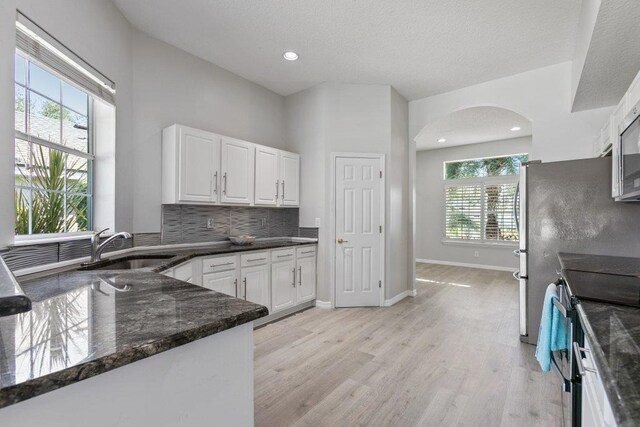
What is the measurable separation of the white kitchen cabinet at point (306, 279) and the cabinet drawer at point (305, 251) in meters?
0.04

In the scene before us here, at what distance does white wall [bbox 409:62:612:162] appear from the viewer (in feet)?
10.5

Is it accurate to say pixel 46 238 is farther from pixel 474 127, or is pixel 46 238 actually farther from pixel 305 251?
pixel 474 127

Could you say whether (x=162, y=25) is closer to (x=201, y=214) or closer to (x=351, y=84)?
(x=201, y=214)

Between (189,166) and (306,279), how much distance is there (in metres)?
1.95

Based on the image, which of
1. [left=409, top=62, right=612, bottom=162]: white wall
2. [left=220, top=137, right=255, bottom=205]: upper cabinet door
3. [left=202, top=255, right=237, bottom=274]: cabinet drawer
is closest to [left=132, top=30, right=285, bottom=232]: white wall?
[left=220, top=137, right=255, bottom=205]: upper cabinet door

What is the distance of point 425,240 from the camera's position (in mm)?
7770

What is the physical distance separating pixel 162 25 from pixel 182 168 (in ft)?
4.46

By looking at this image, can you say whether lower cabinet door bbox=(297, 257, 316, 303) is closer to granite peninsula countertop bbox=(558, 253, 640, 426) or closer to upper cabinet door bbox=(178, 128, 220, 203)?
upper cabinet door bbox=(178, 128, 220, 203)

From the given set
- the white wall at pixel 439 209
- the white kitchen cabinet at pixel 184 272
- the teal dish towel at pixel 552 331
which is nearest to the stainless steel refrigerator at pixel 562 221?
the teal dish towel at pixel 552 331

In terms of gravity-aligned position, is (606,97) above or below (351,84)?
below

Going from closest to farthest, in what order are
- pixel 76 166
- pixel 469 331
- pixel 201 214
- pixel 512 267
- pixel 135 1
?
1. pixel 76 166
2. pixel 135 1
3. pixel 469 331
4. pixel 201 214
5. pixel 512 267

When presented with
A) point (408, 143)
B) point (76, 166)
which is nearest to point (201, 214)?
point (76, 166)

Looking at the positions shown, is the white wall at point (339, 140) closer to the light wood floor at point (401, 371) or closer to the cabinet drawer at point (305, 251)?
A: the cabinet drawer at point (305, 251)

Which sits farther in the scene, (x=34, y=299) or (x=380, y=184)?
(x=380, y=184)
